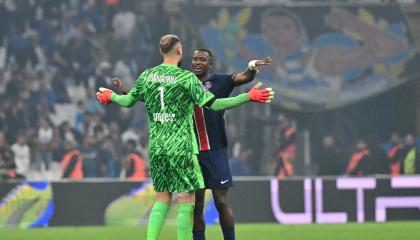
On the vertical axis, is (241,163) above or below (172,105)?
below

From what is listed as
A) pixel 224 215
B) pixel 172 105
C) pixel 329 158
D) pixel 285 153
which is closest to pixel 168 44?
pixel 172 105

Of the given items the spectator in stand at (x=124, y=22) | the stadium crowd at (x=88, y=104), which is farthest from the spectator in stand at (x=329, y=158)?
the spectator in stand at (x=124, y=22)

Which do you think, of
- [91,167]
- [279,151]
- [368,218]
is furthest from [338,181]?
[91,167]

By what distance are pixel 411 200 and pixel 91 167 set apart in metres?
6.11

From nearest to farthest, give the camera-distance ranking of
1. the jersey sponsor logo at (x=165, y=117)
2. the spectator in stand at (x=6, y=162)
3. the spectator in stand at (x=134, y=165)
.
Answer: the jersey sponsor logo at (x=165, y=117) → the spectator in stand at (x=6, y=162) → the spectator in stand at (x=134, y=165)

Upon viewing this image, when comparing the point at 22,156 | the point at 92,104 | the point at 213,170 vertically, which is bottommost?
the point at 22,156

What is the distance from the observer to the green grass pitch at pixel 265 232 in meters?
13.2

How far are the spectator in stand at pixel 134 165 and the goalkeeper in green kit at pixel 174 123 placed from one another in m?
11.0

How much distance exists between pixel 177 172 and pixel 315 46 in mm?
14869

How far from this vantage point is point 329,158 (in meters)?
20.2

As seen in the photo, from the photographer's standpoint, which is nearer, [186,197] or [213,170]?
[186,197]

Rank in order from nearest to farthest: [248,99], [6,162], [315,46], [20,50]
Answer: [248,99] < [6,162] < [20,50] < [315,46]

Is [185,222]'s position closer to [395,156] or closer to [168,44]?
[168,44]

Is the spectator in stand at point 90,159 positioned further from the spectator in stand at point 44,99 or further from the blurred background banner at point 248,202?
the blurred background banner at point 248,202
